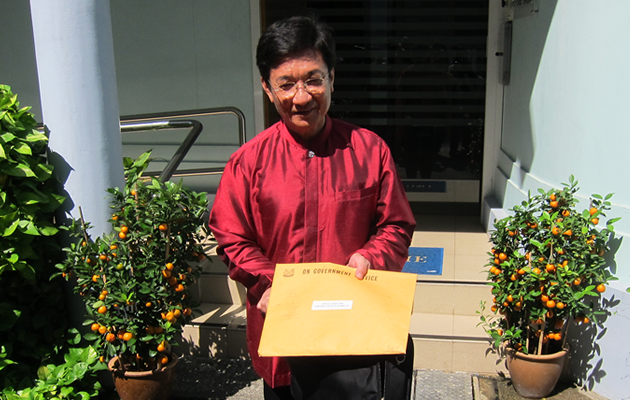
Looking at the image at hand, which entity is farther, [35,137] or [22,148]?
[35,137]

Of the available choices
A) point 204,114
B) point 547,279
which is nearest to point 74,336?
point 204,114

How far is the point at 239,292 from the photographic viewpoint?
421cm

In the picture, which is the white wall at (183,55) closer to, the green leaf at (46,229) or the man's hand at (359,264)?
the green leaf at (46,229)

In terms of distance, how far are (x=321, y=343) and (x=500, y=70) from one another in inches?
Answer: 179

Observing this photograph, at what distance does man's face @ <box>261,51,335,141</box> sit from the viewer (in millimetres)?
1985

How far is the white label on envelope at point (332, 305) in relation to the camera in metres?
1.83

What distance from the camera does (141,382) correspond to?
319cm

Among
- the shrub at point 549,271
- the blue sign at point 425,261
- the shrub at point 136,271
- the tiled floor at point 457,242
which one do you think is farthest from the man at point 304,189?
the blue sign at point 425,261

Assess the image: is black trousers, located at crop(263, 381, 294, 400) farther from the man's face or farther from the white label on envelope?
the man's face

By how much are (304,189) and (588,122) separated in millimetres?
2182

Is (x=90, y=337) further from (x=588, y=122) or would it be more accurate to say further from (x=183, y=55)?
(x=183, y=55)

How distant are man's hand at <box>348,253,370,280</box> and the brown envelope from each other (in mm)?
17

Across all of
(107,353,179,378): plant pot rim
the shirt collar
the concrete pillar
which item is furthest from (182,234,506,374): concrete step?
the shirt collar

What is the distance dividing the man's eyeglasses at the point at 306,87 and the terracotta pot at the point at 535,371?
6.80 feet
